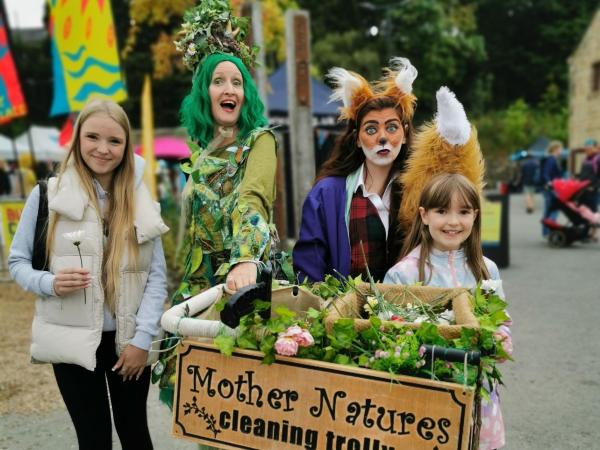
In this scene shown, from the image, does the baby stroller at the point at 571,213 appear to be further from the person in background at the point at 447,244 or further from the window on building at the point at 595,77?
the window on building at the point at 595,77

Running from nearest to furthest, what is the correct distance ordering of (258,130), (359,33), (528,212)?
1. (258,130)
2. (528,212)
3. (359,33)

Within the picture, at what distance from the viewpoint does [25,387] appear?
4320mm

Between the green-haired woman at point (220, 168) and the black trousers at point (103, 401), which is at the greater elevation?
the green-haired woman at point (220, 168)

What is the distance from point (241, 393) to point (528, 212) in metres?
16.6

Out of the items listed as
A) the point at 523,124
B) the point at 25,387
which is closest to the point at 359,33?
the point at 523,124

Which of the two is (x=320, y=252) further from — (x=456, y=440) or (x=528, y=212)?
Result: (x=528, y=212)

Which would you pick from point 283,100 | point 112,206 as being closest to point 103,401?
point 112,206

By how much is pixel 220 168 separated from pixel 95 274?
0.59 metres

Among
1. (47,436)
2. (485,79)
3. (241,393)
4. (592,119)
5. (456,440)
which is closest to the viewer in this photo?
(456,440)

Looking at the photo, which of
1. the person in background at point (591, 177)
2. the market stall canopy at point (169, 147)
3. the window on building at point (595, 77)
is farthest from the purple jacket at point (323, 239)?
the window on building at point (595, 77)

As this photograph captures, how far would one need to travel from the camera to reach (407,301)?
6.45 ft

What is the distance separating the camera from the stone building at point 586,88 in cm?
2328

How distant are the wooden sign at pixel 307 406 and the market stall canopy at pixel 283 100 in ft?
26.4

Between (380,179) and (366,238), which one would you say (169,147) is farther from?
(366,238)
